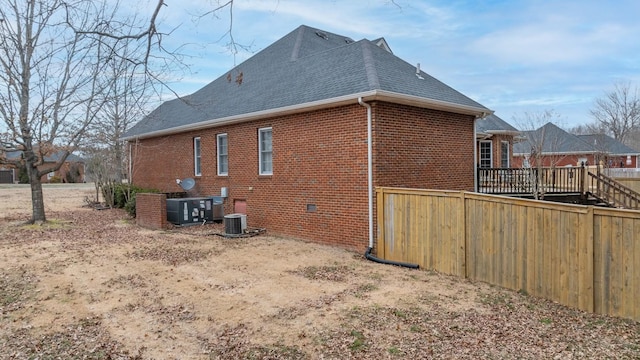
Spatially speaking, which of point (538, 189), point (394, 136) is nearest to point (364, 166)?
point (394, 136)

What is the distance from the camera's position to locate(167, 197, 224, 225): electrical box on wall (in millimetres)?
13812

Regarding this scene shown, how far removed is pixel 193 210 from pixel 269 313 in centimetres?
911

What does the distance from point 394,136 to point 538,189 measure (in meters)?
7.01

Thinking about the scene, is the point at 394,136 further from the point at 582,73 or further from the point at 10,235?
the point at 582,73

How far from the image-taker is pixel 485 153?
21.0 metres

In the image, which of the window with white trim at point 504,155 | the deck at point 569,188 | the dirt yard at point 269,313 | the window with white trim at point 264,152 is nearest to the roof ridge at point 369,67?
the window with white trim at point 264,152

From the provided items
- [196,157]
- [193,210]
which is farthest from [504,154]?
[193,210]

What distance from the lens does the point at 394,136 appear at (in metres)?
9.93

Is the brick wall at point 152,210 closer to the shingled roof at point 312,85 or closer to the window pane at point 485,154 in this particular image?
the shingled roof at point 312,85

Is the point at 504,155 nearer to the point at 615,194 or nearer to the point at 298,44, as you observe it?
the point at 615,194

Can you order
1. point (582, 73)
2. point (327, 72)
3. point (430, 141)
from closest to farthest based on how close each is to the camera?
1. point (430, 141)
2. point (327, 72)
3. point (582, 73)

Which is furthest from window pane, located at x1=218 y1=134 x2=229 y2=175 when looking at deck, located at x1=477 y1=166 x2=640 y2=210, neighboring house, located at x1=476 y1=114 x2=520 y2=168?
neighboring house, located at x1=476 y1=114 x2=520 y2=168

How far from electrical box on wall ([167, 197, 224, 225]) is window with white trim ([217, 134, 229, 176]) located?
1.06 m

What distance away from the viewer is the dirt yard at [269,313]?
15.4 feet
